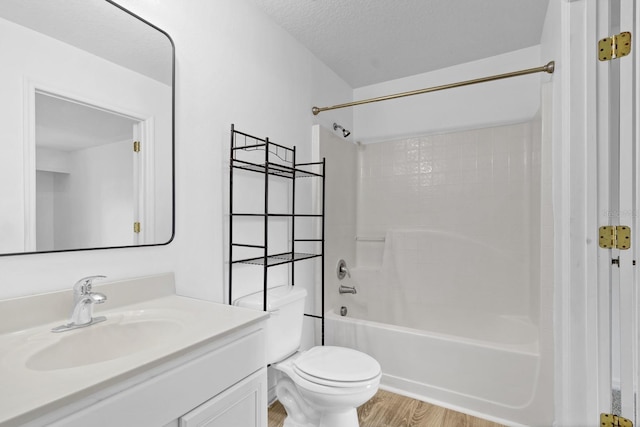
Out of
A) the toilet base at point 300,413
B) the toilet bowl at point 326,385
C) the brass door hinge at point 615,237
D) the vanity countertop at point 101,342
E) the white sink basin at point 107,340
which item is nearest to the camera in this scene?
the vanity countertop at point 101,342

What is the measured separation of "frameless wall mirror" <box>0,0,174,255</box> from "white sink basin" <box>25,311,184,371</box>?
0.28 meters

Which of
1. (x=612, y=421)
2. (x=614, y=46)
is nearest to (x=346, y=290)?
(x=612, y=421)

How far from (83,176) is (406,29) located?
78.4 inches

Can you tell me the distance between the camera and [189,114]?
1.40 meters

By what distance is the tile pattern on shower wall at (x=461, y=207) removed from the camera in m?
2.32

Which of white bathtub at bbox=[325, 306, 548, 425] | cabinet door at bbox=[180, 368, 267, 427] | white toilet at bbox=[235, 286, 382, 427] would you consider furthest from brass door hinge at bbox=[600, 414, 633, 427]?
cabinet door at bbox=[180, 368, 267, 427]

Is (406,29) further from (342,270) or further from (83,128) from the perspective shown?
(83,128)

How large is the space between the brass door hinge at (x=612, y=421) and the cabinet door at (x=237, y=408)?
135cm

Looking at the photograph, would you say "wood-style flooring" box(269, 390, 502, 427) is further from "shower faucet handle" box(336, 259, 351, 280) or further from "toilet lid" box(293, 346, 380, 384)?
"shower faucet handle" box(336, 259, 351, 280)

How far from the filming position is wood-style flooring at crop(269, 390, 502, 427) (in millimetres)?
1719

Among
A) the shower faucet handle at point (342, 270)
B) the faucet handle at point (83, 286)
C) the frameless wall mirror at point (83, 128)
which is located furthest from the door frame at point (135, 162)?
the shower faucet handle at point (342, 270)

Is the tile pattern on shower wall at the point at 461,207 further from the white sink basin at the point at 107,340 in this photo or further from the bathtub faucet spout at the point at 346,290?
the white sink basin at the point at 107,340

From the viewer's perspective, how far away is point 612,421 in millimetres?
1238

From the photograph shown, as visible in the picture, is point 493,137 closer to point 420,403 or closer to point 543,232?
point 543,232
